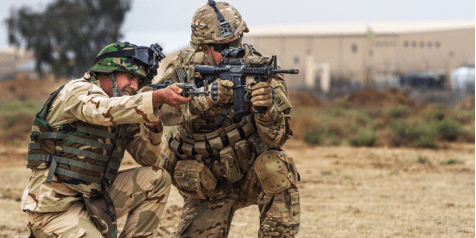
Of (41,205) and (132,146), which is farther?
(132,146)

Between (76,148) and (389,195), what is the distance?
6.27 metres

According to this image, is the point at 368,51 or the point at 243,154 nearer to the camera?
the point at 243,154

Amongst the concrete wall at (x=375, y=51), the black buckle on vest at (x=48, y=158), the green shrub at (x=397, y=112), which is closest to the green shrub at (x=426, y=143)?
the green shrub at (x=397, y=112)

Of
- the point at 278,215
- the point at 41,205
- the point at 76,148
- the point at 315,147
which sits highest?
the point at 76,148

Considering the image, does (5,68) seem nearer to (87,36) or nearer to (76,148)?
(87,36)

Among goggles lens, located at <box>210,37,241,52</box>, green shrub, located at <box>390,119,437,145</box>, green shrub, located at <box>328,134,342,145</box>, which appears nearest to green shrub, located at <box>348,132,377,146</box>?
green shrub, located at <box>328,134,342,145</box>

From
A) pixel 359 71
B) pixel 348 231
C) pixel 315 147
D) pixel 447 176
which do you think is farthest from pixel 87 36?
pixel 348 231

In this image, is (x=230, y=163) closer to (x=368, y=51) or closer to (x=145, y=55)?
(x=145, y=55)

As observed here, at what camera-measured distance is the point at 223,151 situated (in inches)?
191

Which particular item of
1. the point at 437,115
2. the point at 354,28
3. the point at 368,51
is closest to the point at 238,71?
the point at 437,115

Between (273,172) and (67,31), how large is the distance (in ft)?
108

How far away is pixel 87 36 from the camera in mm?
36188

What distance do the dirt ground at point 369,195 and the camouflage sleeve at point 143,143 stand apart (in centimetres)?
224

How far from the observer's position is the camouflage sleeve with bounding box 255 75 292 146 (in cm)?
449
